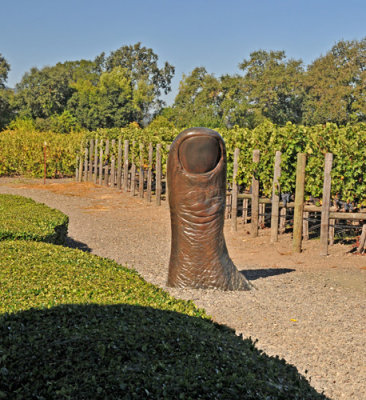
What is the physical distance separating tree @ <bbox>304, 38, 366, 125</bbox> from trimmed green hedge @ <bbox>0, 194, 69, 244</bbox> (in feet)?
116

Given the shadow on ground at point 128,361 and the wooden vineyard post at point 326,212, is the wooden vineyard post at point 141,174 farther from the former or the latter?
the shadow on ground at point 128,361

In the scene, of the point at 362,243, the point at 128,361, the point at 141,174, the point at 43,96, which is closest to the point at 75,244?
the point at 362,243

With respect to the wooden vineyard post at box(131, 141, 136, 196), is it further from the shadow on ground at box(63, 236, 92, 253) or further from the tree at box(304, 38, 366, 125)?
the tree at box(304, 38, 366, 125)

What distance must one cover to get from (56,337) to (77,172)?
21.7 metres

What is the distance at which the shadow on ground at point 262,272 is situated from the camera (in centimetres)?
798

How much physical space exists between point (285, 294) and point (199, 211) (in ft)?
5.53

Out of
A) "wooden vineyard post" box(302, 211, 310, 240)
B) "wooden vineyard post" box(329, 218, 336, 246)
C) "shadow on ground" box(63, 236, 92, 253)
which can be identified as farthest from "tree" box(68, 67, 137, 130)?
"wooden vineyard post" box(329, 218, 336, 246)

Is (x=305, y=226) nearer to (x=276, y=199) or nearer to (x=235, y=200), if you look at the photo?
(x=276, y=199)

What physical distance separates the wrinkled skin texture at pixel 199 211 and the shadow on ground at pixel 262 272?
1.29 metres

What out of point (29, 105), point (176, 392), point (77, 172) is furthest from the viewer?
point (29, 105)

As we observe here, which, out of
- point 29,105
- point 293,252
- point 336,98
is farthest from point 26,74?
point 293,252

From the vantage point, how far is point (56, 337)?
11.3 feet

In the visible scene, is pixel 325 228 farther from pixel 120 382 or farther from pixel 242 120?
pixel 242 120

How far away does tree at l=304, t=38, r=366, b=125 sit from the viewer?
43.7 meters
